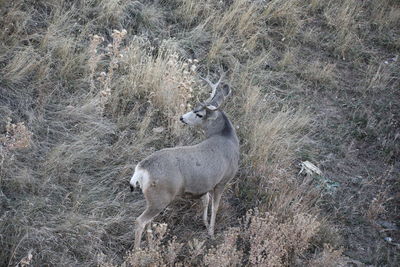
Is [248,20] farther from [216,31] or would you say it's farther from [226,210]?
[226,210]

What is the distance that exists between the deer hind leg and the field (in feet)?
0.50

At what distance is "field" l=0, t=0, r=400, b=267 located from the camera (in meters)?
5.04

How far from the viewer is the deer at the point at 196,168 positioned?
15.6ft

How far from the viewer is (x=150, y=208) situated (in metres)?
4.82

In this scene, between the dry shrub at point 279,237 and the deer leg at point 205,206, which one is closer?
the dry shrub at point 279,237

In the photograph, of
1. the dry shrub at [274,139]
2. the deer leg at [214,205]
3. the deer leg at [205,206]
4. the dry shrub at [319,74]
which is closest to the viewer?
the deer leg at [214,205]

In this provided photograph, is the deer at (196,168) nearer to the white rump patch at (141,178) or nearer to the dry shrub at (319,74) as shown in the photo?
the white rump patch at (141,178)

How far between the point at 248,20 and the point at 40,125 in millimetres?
4262

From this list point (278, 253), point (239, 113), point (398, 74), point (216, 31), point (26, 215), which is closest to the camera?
point (26, 215)

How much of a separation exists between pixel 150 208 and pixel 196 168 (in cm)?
60

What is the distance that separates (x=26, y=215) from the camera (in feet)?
15.8

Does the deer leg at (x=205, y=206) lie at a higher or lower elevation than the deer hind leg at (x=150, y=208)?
lower

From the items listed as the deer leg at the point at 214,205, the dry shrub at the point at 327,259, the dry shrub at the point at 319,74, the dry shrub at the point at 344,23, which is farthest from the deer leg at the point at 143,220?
the dry shrub at the point at 344,23

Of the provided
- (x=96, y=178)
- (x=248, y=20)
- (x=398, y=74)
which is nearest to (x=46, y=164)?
(x=96, y=178)
